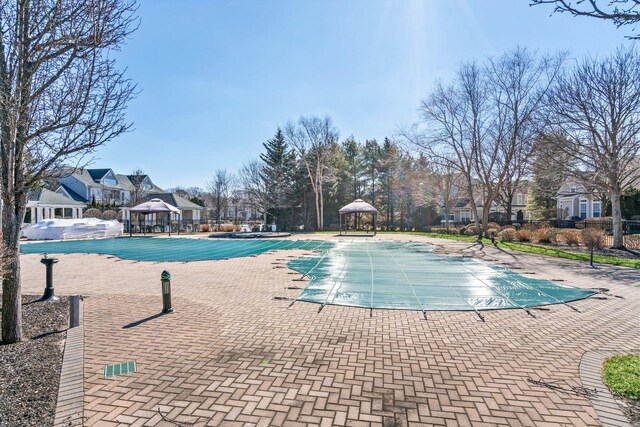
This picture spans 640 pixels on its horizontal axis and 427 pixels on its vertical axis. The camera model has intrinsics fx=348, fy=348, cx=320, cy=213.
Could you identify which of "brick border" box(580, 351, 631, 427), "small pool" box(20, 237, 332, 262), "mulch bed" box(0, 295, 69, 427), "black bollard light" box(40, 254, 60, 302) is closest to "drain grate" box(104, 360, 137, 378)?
"mulch bed" box(0, 295, 69, 427)

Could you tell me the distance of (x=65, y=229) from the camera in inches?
977

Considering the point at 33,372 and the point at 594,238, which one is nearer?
the point at 33,372

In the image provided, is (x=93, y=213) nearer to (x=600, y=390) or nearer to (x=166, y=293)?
(x=166, y=293)

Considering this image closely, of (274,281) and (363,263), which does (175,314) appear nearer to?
(274,281)

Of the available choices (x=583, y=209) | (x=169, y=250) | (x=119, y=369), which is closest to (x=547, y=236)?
(x=169, y=250)

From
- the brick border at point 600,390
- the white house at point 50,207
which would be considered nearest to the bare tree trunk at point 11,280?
the brick border at point 600,390

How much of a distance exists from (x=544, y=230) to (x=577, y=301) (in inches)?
560

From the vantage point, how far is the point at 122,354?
439 centimetres

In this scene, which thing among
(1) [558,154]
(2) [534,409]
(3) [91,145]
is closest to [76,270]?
(3) [91,145]

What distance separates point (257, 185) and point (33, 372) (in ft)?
120

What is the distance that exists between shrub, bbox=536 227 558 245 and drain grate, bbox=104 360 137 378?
68.6 ft

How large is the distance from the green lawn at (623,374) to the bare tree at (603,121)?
15.9m

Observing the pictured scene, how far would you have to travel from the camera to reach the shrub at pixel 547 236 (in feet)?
61.8

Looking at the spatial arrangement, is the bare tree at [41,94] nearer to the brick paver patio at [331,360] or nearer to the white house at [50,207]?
the brick paver patio at [331,360]
